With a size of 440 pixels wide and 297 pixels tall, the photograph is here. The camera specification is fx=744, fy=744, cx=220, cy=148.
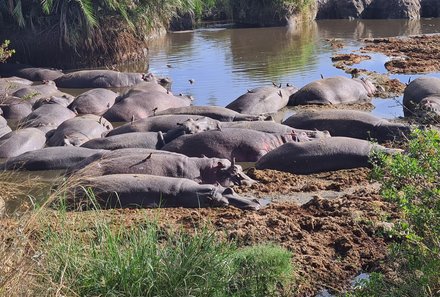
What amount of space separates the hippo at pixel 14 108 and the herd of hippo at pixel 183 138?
2 centimetres

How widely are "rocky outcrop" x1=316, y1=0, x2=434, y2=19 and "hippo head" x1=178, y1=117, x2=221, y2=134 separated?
85.0 ft

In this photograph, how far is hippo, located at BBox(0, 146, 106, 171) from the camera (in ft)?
36.2

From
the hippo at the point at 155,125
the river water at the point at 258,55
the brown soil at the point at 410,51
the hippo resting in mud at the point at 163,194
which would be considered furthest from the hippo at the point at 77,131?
the brown soil at the point at 410,51

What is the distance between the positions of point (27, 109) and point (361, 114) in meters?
7.21

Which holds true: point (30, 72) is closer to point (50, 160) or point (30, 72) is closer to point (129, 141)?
point (129, 141)

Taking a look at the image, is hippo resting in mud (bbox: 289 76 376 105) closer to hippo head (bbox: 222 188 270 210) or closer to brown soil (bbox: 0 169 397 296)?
brown soil (bbox: 0 169 397 296)

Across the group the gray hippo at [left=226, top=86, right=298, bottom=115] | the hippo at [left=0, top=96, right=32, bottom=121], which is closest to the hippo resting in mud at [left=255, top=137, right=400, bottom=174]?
the gray hippo at [left=226, top=86, right=298, bottom=115]

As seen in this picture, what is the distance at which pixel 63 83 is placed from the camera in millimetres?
19719

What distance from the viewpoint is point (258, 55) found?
24.2 meters

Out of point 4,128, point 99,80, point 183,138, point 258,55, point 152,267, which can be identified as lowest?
point 258,55

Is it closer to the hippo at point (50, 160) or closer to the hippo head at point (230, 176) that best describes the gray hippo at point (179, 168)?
the hippo head at point (230, 176)

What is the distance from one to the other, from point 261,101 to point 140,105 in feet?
7.94

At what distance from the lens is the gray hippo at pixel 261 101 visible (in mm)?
14422

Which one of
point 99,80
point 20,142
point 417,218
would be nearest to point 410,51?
point 99,80
